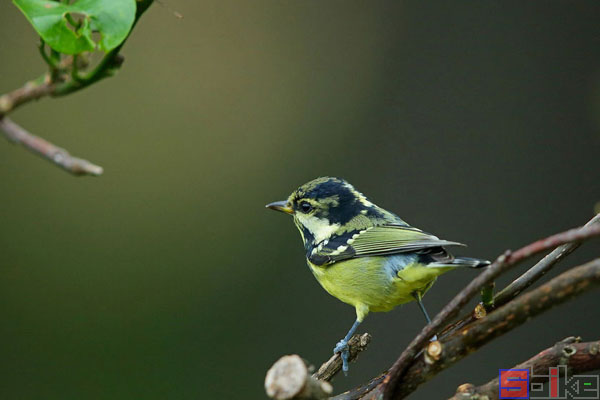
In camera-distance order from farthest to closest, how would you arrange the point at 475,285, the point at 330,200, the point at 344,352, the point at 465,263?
the point at 330,200 → the point at 344,352 → the point at 465,263 → the point at 475,285

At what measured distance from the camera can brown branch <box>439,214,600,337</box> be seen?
194 centimetres

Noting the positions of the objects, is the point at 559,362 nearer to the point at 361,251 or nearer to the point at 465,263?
the point at 465,263

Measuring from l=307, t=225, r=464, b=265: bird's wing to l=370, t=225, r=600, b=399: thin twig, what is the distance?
829 millimetres

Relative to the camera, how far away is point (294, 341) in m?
4.85

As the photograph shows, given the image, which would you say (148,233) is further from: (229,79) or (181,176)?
(229,79)

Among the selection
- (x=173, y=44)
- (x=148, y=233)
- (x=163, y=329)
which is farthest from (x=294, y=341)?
(x=173, y=44)

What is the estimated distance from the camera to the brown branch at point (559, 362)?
167 cm

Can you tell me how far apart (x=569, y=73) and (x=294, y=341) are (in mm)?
2547

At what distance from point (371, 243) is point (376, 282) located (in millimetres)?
208

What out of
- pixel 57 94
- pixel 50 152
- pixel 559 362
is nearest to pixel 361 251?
pixel 559 362

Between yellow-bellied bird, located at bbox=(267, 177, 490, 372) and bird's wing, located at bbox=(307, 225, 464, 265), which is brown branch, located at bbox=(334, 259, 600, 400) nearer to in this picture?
yellow-bellied bird, located at bbox=(267, 177, 490, 372)

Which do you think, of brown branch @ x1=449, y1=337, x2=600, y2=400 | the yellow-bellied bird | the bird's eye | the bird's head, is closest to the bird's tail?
the yellow-bellied bird

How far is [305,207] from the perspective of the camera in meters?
3.00

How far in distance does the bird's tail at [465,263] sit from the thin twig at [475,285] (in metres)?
0.49
